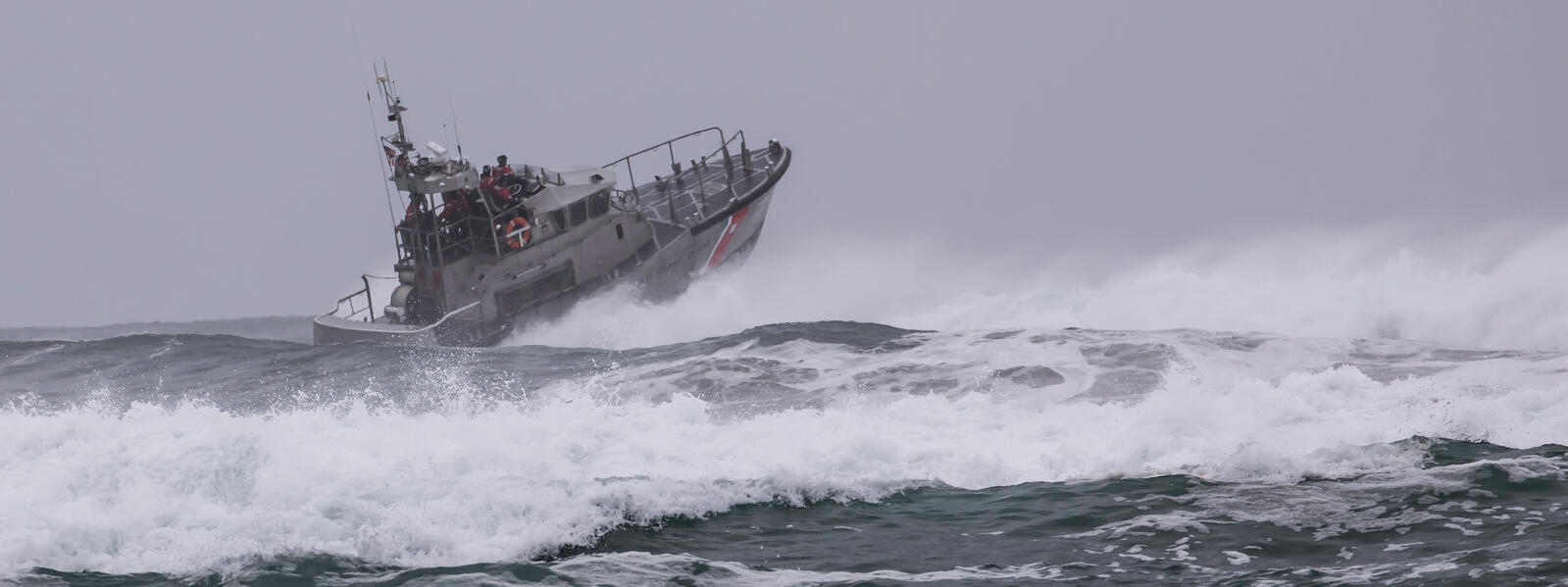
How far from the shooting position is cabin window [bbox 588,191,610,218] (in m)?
19.5

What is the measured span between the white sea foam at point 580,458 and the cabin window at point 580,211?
292 inches

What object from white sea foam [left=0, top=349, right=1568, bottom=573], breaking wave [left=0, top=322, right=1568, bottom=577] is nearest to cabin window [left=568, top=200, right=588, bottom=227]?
breaking wave [left=0, top=322, right=1568, bottom=577]

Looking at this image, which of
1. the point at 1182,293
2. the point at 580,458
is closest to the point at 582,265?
the point at 1182,293

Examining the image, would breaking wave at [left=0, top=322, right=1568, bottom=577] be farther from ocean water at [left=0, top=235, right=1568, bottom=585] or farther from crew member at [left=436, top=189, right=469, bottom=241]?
crew member at [left=436, top=189, right=469, bottom=241]

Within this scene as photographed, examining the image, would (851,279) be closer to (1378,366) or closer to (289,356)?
(289,356)

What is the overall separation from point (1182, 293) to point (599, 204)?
793 cm

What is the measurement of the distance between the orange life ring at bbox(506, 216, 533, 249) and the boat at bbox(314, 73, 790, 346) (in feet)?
0.04

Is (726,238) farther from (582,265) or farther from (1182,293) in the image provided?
(1182,293)

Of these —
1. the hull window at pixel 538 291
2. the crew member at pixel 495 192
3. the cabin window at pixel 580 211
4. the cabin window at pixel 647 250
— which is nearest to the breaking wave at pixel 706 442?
the hull window at pixel 538 291

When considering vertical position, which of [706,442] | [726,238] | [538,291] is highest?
[726,238]

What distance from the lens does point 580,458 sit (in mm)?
10680

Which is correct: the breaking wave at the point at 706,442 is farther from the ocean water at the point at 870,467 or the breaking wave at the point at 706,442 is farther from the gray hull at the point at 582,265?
the gray hull at the point at 582,265

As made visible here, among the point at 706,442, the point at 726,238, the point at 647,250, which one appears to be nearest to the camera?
the point at 706,442

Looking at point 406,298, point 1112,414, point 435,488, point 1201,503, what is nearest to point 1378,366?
point 1112,414
